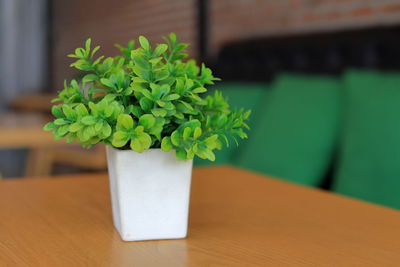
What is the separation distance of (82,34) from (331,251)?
17.1 ft

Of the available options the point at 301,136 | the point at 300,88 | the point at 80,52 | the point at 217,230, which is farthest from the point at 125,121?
the point at 300,88

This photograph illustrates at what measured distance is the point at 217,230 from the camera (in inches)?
36.5

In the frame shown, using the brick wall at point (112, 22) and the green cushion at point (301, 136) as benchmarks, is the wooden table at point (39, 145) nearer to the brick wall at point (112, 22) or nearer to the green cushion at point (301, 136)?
the brick wall at point (112, 22)

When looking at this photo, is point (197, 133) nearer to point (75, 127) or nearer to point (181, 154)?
point (181, 154)

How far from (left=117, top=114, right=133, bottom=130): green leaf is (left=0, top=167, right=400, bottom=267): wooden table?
0.17 meters

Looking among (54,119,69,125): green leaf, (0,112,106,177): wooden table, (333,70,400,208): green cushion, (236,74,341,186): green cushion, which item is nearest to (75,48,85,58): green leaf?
(54,119,69,125): green leaf

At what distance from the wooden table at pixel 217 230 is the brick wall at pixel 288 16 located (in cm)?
159

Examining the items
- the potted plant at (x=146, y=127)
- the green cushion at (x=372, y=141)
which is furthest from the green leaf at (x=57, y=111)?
the green cushion at (x=372, y=141)

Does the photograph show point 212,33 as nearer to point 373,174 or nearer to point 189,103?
point 373,174

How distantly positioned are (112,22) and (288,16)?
2.38m

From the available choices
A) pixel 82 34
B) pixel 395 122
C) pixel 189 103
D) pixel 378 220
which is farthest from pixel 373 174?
pixel 82 34

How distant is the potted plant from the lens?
79cm

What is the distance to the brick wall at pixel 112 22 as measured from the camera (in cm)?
413

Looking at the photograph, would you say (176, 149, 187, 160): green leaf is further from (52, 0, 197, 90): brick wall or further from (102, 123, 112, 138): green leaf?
(52, 0, 197, 90): brick wall
